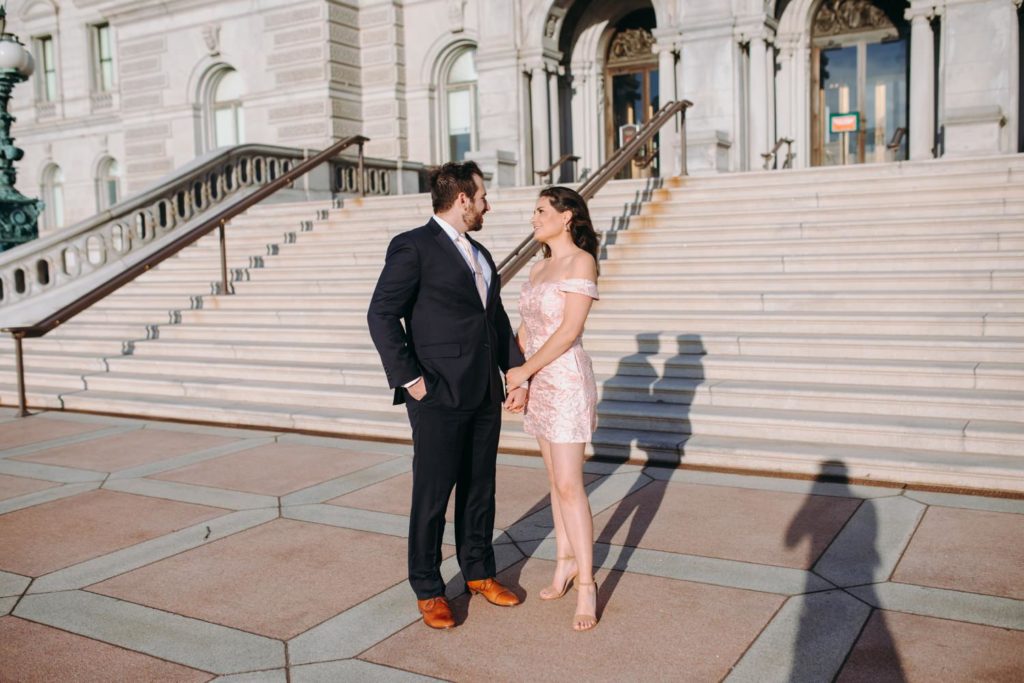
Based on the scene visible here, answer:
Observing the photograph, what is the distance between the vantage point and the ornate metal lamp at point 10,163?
1348 cm

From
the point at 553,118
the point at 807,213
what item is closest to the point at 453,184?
the point at 807,213

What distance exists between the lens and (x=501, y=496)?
19.9ft

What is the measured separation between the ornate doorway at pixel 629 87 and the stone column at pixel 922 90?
5.29m

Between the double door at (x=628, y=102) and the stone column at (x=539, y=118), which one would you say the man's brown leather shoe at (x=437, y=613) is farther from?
the double door at (x=628, y=102)

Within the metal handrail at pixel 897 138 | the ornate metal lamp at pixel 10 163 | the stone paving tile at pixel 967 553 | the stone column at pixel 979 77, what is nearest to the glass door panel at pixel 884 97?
the metal handrail at pixel 897 138

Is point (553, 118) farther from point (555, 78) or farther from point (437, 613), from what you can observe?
point (437, 613)

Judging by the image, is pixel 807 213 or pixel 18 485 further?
pixel 807 213

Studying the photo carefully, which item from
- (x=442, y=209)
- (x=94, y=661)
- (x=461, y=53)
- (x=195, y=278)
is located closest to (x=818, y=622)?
(x=442, y=209)

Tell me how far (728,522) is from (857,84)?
14304mm

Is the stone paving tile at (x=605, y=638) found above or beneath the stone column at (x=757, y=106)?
beneath

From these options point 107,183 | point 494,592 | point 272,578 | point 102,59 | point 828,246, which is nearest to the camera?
point 494,592

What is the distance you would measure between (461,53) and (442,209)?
18.2 metres

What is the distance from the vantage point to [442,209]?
412 cm

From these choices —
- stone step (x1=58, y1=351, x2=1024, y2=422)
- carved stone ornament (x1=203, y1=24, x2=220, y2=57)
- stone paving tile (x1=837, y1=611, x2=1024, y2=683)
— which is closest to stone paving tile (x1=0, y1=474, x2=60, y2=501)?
stone step (x1=58, y1=351, x2=1024, y2=422)
